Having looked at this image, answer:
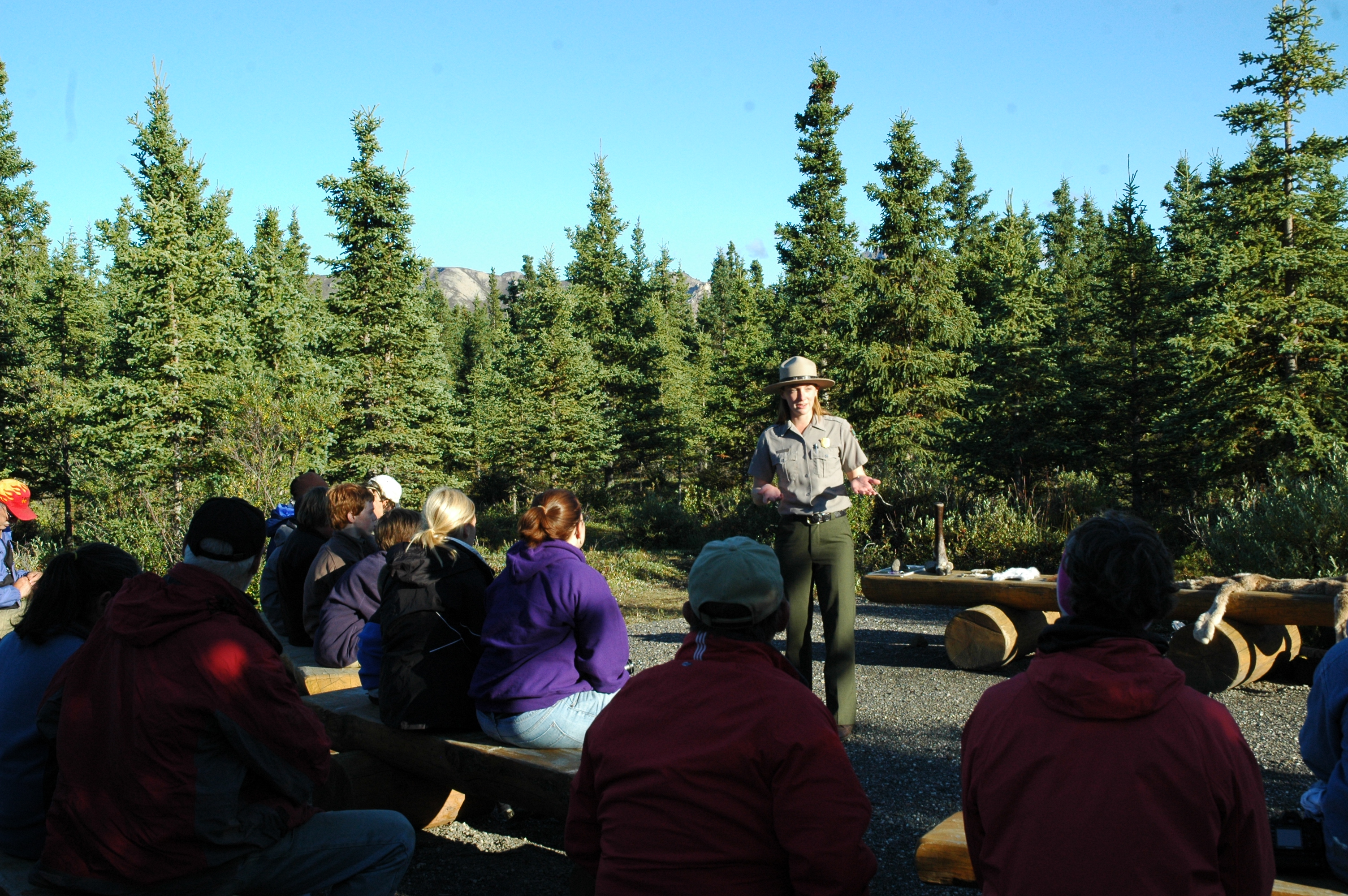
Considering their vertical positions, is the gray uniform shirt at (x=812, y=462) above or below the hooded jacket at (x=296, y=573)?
above

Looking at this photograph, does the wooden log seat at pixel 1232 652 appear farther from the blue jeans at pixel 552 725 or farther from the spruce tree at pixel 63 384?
the spruce tree at pixel 63 384

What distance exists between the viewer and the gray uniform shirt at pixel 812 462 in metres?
5.35

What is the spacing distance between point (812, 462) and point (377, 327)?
18434 mm

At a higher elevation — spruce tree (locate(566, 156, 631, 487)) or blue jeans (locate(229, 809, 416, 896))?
spruce tree (locate(566, 156, 631, 487))

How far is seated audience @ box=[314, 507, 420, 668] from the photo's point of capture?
491 cm

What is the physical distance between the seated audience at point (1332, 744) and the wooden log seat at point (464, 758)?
2.06 m

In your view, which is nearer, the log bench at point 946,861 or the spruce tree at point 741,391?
the log bench at point 946,861

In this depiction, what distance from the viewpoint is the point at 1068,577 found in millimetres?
1967

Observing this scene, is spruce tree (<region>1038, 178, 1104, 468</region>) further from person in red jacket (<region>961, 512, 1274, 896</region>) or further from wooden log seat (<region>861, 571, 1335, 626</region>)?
person in red jacket (<region>961, 512, 1274, 896</region>)

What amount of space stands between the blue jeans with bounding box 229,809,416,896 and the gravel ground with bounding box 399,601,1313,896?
86 cm

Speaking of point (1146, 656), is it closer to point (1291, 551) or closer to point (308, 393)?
point (1291, 551)

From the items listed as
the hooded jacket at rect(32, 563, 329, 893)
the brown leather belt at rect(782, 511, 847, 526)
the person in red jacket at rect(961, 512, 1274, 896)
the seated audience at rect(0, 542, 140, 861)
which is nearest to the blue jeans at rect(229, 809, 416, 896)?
the hooded jacket at rect(32, 563, 329, 893)

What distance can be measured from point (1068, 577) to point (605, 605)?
2.07 metres

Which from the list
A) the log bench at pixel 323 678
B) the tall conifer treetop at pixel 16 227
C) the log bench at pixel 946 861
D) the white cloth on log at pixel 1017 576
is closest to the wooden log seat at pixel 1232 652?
the white cloth on log at pixel 1017 576
